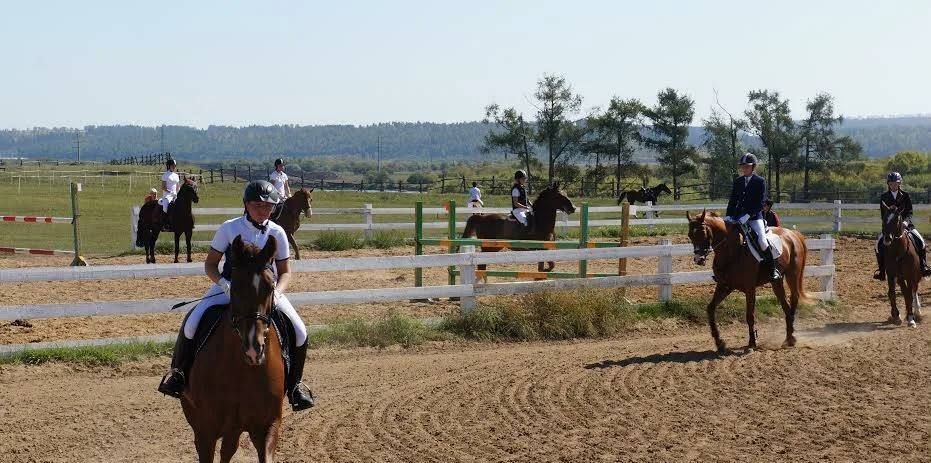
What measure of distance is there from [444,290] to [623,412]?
5239 mm

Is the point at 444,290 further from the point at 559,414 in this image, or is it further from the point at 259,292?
the point at 259,292

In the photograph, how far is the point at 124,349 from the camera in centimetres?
1199

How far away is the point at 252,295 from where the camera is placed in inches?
235

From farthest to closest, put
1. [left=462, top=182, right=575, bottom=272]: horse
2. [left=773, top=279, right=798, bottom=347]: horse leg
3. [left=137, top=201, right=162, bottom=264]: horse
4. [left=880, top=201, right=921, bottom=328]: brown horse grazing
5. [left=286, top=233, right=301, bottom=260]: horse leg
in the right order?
1. [left=137, top=201, right=162, bottom=264]: horse
2. [left=286, top=233, right=301, bottom=260]: horse leg
3. [left=462, top=182, right=575, bottom=272]: horse
4. [left=880, top=201, right=921, bottom=328]: brown horse grazing
5. [left=773, top=279, right=798, bottom=347]: horse leg

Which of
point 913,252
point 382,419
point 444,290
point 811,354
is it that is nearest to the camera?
point 382,419

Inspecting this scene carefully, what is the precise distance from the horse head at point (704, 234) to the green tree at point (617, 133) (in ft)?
160

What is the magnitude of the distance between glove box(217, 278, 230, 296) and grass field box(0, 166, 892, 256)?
768 inches

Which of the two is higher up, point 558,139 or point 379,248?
point 558,139

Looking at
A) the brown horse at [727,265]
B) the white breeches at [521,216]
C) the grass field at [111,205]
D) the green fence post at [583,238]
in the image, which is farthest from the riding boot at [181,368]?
the grass field at [111,205]

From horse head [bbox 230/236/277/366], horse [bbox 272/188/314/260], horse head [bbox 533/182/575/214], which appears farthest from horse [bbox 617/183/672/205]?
horse head [bbox 230/236/277/366]

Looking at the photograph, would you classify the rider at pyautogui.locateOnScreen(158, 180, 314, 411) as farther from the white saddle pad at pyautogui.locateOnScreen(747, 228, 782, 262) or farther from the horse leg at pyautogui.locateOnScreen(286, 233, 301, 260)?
the horse leg at pyautogui.locateOnScreen(286, 233, 301, 260)

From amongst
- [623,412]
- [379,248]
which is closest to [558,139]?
[379,248]

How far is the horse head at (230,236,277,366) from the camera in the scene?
5.88 metres

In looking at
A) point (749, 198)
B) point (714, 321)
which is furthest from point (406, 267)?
point (749, 198)
